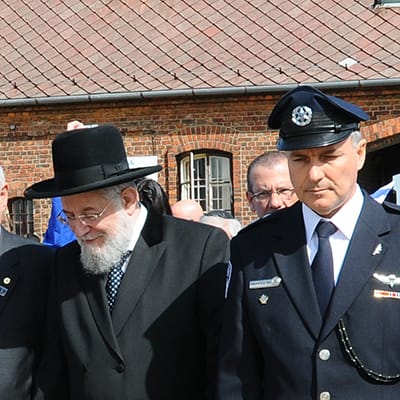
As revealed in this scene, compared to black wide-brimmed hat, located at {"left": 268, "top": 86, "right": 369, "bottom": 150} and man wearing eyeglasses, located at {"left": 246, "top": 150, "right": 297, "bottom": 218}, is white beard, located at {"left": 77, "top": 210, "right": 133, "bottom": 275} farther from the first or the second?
man wearing eyeglasses, located at {"left": 246, "top": 150, "right": 297, "bottom": 218}

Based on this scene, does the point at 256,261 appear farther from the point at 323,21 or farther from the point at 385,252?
the point at 323,21

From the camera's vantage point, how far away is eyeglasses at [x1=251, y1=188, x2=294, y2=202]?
4723 mm

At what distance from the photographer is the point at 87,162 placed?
3443 millimetres

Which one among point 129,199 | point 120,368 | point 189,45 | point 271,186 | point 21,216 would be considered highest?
point 189,45

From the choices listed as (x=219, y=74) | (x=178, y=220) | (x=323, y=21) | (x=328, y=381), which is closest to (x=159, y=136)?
(x=219, y=74)

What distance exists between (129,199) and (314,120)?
0.93m

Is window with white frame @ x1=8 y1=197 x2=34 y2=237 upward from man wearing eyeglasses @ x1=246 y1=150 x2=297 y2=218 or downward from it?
downward

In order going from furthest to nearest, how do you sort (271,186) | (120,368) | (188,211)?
(188,211), (271,186), (120,368)

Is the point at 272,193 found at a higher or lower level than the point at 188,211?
higher

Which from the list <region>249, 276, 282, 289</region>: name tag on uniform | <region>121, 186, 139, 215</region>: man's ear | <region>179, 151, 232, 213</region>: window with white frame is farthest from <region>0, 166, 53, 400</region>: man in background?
<region>179, 151, 232, 213</region>: window with white frame

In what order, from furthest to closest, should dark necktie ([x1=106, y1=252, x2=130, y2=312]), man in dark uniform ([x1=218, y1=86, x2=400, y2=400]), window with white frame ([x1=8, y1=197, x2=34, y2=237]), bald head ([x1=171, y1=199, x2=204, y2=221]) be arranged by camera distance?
window with white frame ([x1=8, y1=197, x2=34, y2=237]), bald head ([x1=171, y1=199, x2=204, y2=221]), dark necktie ([x1=106, y1=252, x2=130, y2=312]), man in dark uniform ([x1=218, y1=86, x2=400, y2=400])

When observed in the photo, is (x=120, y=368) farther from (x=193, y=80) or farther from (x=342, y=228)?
(x=193, y=80)

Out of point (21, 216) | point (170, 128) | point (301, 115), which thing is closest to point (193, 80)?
point (170, 128)

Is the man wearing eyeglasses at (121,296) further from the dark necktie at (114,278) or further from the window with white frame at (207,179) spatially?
the window with white frame at (207,179)
